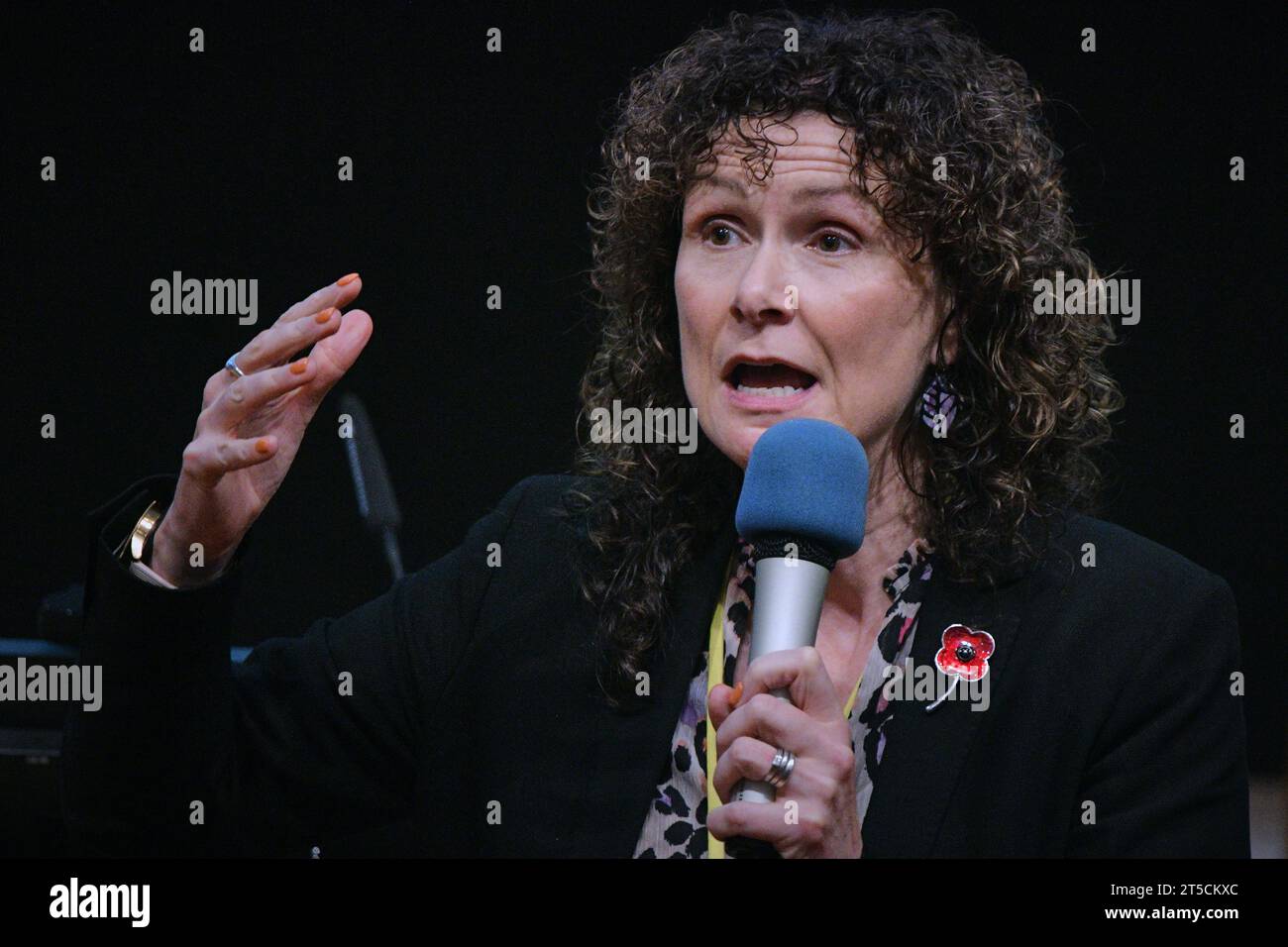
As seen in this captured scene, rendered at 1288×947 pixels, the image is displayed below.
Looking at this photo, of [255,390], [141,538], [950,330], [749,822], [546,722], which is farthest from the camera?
[950,330]

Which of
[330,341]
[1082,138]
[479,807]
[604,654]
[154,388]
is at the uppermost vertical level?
[1082,138]

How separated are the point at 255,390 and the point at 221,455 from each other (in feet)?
0.27

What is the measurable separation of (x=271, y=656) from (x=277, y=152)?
0.85 m

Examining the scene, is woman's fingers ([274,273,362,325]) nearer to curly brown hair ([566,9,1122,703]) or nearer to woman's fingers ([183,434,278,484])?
woman's fingers ([183,434,278,484])

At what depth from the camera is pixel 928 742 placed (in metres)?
1.77

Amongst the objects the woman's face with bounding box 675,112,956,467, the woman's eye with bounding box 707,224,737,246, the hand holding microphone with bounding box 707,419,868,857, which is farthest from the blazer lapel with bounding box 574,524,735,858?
the woman's eye with bounding box 707,224,737,246

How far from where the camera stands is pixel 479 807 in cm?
193

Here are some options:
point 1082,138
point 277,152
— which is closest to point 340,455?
point 277,152

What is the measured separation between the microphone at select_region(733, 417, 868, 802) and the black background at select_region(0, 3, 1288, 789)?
932 millimetres

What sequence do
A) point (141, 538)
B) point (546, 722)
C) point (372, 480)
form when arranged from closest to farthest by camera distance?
point (141, 538) < point (546, 722) < point (372, 480)

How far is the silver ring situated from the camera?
52.2 inches

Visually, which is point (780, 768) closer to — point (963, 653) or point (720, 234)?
point (963, 653)

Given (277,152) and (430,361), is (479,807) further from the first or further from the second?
(277,152)

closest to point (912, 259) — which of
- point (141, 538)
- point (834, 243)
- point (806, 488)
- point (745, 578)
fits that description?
point (834, 243)
